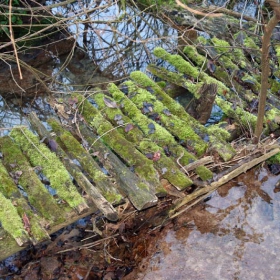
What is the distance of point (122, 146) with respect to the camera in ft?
12.3

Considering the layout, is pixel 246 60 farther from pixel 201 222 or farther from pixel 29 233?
pixel 29 233

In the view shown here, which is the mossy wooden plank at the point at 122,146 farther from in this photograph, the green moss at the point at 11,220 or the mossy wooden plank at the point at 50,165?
the green moss at the point at 11,220

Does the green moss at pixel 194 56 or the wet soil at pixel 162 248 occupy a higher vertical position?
the green moss at pixel 194 56

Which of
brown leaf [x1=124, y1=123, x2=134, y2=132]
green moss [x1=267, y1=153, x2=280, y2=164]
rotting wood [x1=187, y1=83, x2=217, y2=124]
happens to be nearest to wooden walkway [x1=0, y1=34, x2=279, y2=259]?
brown leaf [x1=124, y1=123, x2=134, y2=132]

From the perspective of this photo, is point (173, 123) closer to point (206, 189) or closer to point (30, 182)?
point (206, 189)

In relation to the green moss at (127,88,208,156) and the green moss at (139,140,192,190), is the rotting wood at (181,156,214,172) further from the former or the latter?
the green moss at (127,88,208,156)

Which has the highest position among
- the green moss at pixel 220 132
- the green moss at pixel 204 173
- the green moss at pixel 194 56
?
the green moss at pixel 194 56

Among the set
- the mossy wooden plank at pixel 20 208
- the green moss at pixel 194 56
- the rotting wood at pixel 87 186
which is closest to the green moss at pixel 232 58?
the green moss at pixel 194 56

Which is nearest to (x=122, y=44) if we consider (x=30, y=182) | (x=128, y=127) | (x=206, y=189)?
(x=128, y=127)

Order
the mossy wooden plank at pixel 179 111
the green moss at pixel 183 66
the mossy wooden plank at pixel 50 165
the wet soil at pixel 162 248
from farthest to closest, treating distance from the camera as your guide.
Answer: the green moss at pixel 183 66 → the mossy wooden plank at pixel 179 111 → the wet soil at pixel 162 248 → the mossy wooden plank at pixel 50 165

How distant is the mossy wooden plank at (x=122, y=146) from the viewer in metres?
3.53

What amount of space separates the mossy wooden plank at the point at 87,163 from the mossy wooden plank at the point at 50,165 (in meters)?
0.18

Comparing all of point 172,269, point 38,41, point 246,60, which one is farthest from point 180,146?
point 38,41

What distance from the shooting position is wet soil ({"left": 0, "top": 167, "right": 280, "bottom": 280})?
11.3 ft
